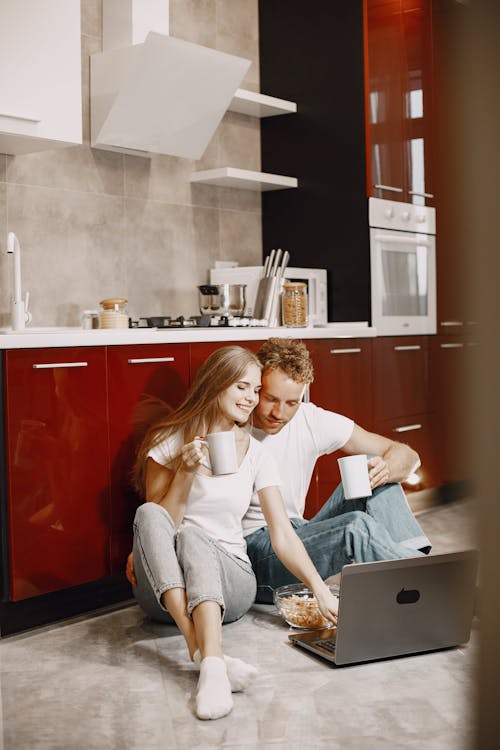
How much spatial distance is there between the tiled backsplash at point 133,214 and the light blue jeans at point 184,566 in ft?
3.96

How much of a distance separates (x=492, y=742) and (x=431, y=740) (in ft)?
5.58

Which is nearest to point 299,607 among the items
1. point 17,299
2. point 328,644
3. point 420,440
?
point 328,644

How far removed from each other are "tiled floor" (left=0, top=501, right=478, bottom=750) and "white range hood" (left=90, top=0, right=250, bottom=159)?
1.91 metres

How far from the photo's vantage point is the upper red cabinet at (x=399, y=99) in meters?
4.05

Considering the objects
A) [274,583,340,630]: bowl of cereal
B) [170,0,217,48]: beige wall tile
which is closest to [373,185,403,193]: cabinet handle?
[170,0,217,48]: beige wall tile

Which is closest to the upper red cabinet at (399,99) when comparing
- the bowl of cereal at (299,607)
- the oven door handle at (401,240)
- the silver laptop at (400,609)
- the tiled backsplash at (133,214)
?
the oven door handle at (401,240)

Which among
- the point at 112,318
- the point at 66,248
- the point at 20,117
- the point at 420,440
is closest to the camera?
the point at 20,117

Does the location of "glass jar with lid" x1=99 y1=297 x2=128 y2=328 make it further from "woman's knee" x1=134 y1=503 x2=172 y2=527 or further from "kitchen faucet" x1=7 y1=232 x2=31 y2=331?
"woman's knee" x1=134 y1=503 x2=172 y2=527

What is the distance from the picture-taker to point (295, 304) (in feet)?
12.3

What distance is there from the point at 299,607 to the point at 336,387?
1394mm

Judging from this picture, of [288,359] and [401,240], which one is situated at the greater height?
[401,240]

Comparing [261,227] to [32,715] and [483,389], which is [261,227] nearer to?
[32,715]

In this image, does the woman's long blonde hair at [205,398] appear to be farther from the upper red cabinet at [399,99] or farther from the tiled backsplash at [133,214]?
the upper red cabinet at [399,99]

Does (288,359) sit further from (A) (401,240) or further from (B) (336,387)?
(A) (401,240)
